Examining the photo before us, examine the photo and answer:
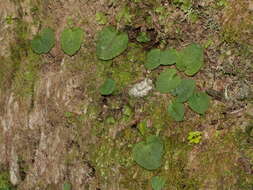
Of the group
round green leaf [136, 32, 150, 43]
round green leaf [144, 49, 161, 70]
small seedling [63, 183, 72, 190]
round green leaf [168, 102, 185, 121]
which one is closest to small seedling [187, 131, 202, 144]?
round green leaf [168, 102, 185, 121]

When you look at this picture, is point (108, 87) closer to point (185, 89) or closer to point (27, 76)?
point (185, 89)

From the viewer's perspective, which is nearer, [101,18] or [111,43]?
[111,43]

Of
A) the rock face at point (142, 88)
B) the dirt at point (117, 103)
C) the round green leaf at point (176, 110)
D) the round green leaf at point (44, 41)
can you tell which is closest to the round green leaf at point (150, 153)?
the dirt at point (117, 103)

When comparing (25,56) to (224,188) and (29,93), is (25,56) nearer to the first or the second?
(29,93)

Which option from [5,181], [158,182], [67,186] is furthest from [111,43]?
[5,181]

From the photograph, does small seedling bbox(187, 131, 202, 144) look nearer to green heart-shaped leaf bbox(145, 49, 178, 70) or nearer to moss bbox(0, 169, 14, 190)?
green heart-shaped leaf bbox(145, 49, 178, 70)

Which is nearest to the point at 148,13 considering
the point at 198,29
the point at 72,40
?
the point at 198,29
